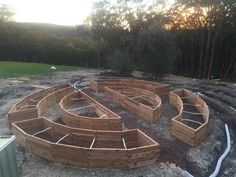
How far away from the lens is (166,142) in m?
9.89

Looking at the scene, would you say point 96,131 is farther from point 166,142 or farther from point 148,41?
point 148,41

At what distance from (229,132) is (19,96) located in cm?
1161

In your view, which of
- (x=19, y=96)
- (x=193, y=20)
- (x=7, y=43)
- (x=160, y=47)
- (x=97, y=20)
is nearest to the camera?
(x=19, y=96)

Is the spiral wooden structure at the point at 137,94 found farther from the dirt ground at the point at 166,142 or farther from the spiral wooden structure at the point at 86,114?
the spiral wooden structure at the point at 86,114

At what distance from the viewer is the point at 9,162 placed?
4.93m

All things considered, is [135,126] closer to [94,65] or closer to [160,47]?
[160,47]

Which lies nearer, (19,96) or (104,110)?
(104,110)

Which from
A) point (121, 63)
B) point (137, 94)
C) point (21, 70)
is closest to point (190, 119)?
point (137, 94)

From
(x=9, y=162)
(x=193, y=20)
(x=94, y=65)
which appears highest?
(x=193, y=20)

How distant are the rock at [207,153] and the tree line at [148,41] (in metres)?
10.2

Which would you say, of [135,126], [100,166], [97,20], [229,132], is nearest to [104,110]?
[135,126]

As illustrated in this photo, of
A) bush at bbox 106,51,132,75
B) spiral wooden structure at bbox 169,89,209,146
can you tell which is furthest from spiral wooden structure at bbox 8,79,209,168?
bush at bbox 106,51,132,75

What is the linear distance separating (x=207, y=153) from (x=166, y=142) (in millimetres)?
1481

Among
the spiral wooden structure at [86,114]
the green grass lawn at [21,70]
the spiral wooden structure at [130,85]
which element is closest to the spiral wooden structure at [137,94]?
the spiral wooden structure at [130,85]
